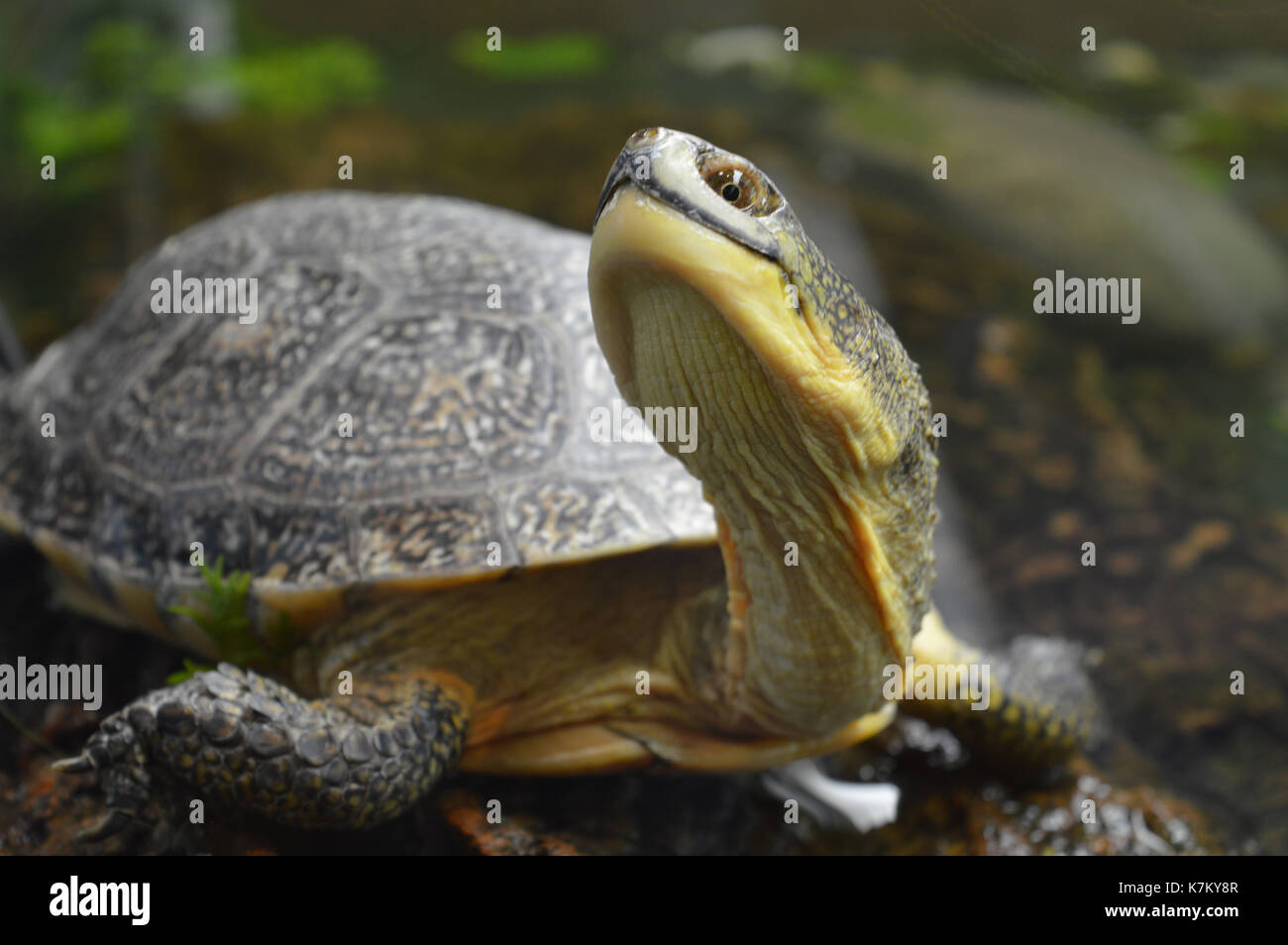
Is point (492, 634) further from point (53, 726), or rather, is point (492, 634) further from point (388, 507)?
point (53, 726)

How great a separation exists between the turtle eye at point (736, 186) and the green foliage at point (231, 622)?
123cm

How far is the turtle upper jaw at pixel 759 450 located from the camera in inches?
41.7

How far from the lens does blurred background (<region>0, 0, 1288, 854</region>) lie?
7.77 ft

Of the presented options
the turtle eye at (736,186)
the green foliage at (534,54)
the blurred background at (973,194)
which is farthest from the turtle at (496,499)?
the green foliage at (534,54)

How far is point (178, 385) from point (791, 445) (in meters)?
1.55

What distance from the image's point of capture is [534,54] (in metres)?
4.91

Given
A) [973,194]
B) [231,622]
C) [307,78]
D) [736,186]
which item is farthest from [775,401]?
[307,78]

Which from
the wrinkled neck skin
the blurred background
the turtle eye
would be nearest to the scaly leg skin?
the blurred background

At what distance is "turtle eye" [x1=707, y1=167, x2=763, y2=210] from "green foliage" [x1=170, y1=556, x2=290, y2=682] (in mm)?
1230

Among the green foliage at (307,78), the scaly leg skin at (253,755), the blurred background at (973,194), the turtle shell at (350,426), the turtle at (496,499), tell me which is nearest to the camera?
the turtle at (496,499)

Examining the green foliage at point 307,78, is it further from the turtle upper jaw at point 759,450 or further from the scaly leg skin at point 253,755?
the turtle upper jaw at point 759,450

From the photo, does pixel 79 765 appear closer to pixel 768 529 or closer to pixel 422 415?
pixel 422 415

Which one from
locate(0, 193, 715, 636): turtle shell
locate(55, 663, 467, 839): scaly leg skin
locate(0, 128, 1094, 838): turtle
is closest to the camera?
locate(0, 128, 1094, 838): turtle

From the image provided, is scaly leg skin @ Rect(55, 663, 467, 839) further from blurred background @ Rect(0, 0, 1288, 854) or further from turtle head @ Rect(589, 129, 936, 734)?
turtle head @ Rect(589, 129, 936, 734)
